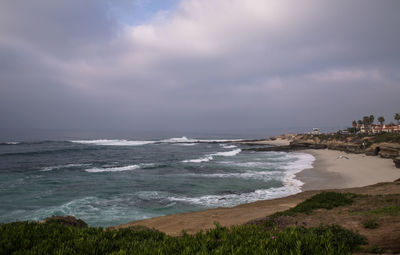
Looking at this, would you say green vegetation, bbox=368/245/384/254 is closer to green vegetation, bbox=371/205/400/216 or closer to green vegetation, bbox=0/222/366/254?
green vegetation, bbox=0/222/366/254

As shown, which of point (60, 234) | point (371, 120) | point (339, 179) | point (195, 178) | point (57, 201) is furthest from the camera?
point (371, 120)

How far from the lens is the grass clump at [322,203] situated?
954 cm

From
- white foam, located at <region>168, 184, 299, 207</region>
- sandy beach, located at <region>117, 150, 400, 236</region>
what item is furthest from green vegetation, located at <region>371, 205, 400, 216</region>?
white foam, located at <region>168, 184, 299, 207</region>

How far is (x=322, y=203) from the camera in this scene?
10.2 m

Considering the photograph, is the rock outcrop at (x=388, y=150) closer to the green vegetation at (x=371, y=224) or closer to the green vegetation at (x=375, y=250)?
the green vegetation at (x=371, y=224)

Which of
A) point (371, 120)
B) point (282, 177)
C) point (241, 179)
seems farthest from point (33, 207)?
point (371, 120)

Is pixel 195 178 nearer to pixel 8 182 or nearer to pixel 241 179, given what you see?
pixel 241 179

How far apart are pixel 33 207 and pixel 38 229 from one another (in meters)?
13.3

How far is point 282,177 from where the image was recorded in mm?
23422

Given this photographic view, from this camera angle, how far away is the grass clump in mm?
9545

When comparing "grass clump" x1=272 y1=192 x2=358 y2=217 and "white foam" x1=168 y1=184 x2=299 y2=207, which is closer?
"grass clump" x1=272 y1=192 x2=358 y2=217

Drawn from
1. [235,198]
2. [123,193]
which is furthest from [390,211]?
[123,193]

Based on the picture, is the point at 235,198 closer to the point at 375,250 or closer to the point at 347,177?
the point at 375,250

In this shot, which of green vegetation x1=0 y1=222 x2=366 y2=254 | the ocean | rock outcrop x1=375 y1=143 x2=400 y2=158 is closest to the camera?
green vegetation x1=0 y1=222 x2=366 y2=254
